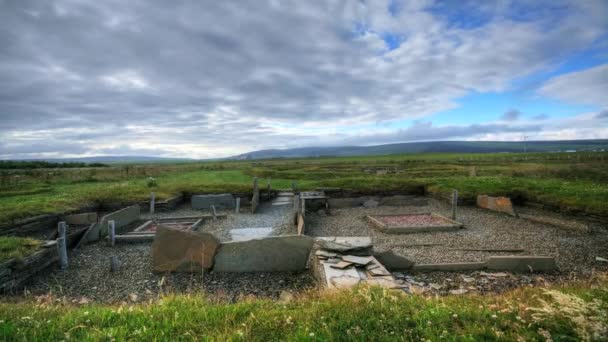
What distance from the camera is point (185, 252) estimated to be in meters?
8.79

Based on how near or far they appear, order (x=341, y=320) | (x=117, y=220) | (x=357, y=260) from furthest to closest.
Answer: (x=117, y=220) < (x=357, y=260) < (x=341, y=320)

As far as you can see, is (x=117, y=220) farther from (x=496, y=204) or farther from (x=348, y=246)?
(x=496, y=204)

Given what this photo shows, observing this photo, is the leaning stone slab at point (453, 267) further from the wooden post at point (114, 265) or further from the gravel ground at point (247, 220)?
→ the wooden post at point (114, 265)

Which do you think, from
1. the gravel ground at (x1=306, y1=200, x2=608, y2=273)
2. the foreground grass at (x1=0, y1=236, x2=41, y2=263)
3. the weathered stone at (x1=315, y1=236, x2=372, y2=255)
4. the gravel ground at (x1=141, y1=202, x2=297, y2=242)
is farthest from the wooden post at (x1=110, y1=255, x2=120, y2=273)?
the gravel ground at (x1=306, y1=200, x2=608, y2=273)

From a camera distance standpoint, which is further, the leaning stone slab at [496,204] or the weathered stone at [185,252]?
the leaning stone slab at [496,204]

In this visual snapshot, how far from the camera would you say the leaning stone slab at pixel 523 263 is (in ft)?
27.2

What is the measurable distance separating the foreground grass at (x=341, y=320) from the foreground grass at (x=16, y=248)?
16.1 ft

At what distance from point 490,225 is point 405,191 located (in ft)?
26.6

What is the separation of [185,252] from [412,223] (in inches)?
403

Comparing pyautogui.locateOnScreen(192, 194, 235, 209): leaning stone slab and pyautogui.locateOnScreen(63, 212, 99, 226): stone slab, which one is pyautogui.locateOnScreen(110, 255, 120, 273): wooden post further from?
pyautogui.locateOnScreen(192, 194, 235, 209): leaning stone slab

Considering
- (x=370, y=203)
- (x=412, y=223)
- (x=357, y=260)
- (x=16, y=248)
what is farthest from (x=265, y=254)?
(x=370, y=203)

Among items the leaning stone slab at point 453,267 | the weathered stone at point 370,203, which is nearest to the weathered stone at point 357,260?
the leaning stone slab at point 453,267

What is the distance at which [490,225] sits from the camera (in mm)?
13586

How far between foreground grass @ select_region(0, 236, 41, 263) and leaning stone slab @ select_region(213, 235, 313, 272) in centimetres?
515
